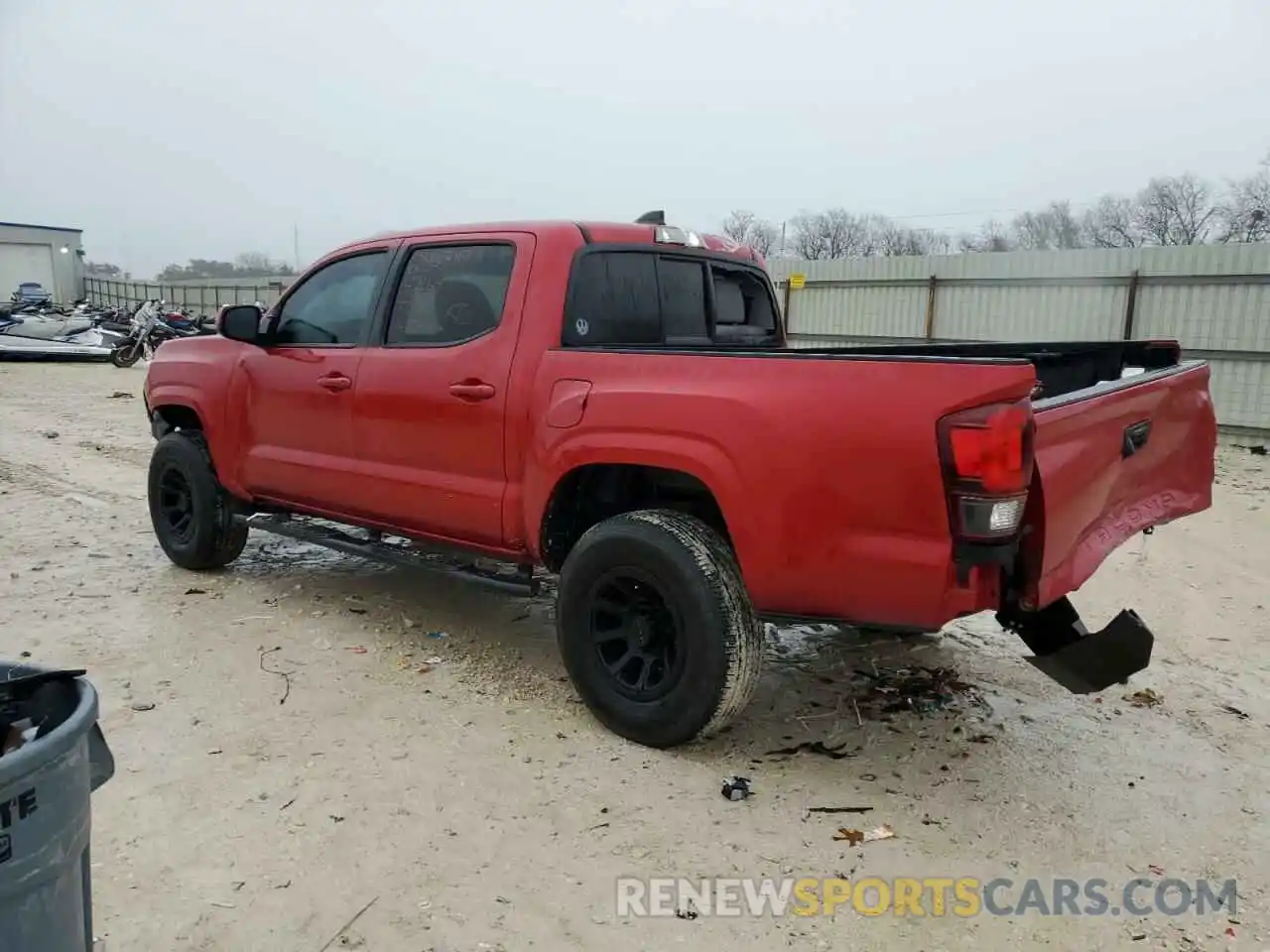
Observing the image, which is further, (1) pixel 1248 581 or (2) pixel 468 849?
(1) pixel 1248 581

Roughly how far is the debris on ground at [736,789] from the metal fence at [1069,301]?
10.5m

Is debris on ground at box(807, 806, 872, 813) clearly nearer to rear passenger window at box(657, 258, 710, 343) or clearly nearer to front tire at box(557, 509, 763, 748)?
front tire at box(557, 509, 763, 748)

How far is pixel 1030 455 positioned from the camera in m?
2.66

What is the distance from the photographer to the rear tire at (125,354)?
65.8 ft

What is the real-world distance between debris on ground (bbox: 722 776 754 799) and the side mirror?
3.37 m

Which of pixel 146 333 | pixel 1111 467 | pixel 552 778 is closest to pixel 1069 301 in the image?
pixel 1111 467

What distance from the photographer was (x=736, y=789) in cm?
311

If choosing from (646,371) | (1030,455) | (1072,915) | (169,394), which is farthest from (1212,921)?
(169,394)

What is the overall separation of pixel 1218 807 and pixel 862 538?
5.04ft

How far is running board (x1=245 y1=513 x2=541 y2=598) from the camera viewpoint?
3.89 m

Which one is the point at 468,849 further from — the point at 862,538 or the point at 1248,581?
the point at 1248,581

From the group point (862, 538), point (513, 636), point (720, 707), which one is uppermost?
point (862, 538)

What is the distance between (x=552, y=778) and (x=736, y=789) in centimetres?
63

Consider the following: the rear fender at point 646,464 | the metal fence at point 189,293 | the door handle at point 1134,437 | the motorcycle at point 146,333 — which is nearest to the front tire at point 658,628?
the rear fender at point 646,464
